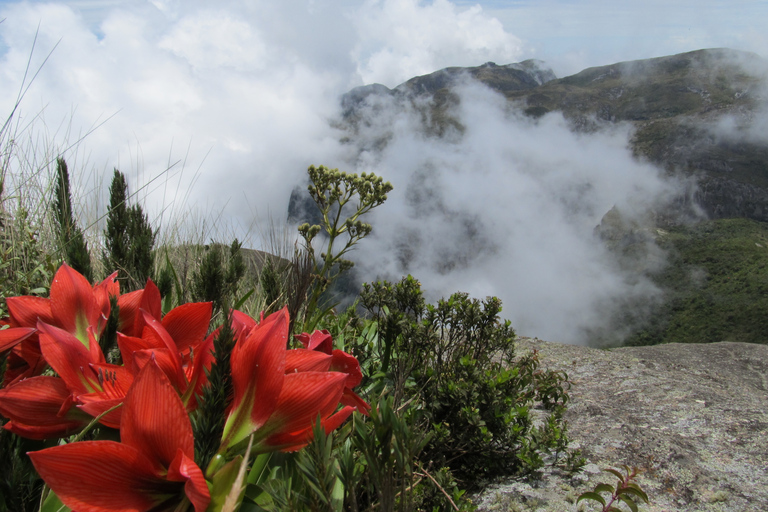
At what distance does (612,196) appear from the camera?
18825 centimetres

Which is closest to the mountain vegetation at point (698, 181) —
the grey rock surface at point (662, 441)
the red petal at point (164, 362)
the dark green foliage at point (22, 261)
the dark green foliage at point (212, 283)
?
the grey rock surface at point (662, 441)

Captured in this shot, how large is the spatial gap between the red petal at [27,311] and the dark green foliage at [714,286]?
83.4 meters

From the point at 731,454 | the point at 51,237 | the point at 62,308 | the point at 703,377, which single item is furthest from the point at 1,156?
the point at 703,377

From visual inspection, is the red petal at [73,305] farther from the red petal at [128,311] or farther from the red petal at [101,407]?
the red petal at [101,407]

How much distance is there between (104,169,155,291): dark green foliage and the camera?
112 inches

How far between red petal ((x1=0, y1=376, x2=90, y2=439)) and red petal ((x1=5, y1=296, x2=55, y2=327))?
26 centimetres

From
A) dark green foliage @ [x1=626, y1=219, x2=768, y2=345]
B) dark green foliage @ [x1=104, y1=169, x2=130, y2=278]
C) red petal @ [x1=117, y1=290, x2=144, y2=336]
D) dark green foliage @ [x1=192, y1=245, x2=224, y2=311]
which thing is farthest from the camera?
→ dark green foliage @ [x1=626, y1=219, x2=768, y2=345]

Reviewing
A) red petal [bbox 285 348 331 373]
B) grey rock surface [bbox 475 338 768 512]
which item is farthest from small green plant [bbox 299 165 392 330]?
red petal [bbox 285 348 331 373]

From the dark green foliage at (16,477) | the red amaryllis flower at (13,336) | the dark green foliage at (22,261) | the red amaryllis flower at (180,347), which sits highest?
the dark green foliage at (22,261)

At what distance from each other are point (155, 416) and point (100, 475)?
10 cm

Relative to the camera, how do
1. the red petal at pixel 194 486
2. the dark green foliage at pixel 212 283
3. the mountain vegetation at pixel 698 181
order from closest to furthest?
the red petal at pixel 194 486 → the dark green foliage at pixel 212 283 → the mountain vegetation at pixel 698 181

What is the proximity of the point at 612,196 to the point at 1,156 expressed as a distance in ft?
690

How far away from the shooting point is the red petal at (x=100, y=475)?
56cm

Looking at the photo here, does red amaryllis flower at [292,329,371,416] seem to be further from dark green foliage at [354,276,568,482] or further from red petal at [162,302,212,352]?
dark green foliage at [354,276,568,482]
